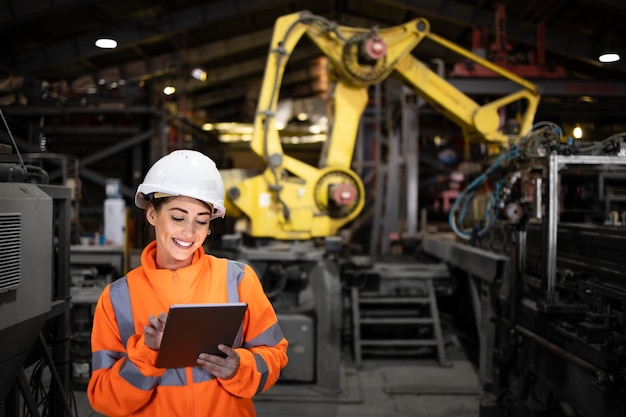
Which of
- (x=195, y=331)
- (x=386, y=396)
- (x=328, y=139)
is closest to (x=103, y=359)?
(x=195, y=331)

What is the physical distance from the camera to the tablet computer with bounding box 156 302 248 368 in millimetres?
1757

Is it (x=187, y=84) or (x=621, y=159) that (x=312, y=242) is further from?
(x=187, y=84)

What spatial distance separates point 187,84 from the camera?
13.0 metres

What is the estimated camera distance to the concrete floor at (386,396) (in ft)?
16.7

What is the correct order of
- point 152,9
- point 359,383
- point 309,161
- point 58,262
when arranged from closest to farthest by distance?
point 58,262 → point 359,383 → point 152,9 → point 309,161

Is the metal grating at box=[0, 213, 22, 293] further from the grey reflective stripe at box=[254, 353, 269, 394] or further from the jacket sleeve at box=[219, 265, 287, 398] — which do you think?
the grey reflective stripe at box=[254, 353, 269, 394]

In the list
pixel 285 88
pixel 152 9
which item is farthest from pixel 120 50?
pixel 285 88

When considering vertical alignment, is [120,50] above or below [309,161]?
above

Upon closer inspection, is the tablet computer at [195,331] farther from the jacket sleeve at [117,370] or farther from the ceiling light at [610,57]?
the ceiling light at [610,57]

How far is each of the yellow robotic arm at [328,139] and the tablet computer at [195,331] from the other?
3.76 meters

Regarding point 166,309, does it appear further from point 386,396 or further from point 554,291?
point 386,396

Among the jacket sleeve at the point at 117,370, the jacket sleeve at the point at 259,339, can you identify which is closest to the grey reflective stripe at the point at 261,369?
the jacket sleeve at the point at 259,339

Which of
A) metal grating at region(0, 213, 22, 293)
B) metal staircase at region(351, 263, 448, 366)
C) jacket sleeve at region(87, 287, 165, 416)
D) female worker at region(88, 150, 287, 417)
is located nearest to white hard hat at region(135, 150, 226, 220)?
female worker at region(88, 150, 287, 417)

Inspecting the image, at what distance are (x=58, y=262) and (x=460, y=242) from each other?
4736 mm
